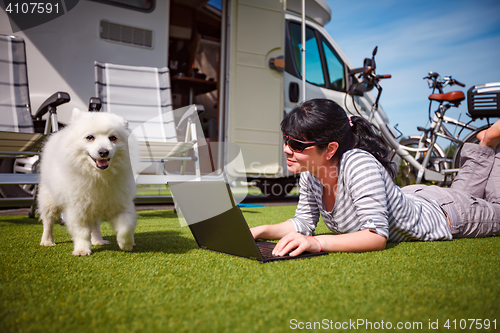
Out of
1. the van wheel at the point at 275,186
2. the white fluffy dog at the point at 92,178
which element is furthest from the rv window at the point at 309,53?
the white fluffy dog at the point at 92,178

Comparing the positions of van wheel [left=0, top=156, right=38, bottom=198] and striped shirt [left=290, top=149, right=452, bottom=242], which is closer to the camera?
striped shirt [left=290, top=149, right=452, bottom=242]

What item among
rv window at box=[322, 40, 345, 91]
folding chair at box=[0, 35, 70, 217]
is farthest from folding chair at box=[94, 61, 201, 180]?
rv window at box=[322, 40, 345, 91]

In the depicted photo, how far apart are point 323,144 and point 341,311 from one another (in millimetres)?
893

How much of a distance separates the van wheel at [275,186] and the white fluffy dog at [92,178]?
4.16m

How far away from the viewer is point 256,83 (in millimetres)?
5012

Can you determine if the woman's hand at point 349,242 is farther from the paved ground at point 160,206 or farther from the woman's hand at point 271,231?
the paved ground at point 160,206

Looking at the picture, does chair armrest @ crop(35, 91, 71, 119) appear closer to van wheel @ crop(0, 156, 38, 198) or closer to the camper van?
the camper van

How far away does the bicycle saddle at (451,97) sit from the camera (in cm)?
454

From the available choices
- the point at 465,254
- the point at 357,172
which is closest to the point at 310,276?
the point at 357,172

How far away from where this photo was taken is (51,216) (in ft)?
6.54

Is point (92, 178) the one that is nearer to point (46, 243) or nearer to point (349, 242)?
point (46, 243)

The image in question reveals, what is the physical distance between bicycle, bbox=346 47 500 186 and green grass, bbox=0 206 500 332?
9.91 ft

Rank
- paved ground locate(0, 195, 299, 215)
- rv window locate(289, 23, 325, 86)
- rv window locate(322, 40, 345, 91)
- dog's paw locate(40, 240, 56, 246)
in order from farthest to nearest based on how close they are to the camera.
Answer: rv window locate(322, 40, 345, 91) < rv window locate(289, 23, 325, 86) < paved ground locate(0, 195, 299, 215) < dog's paw locate(40, 240, 56, 246)

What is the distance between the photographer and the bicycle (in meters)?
4.12
